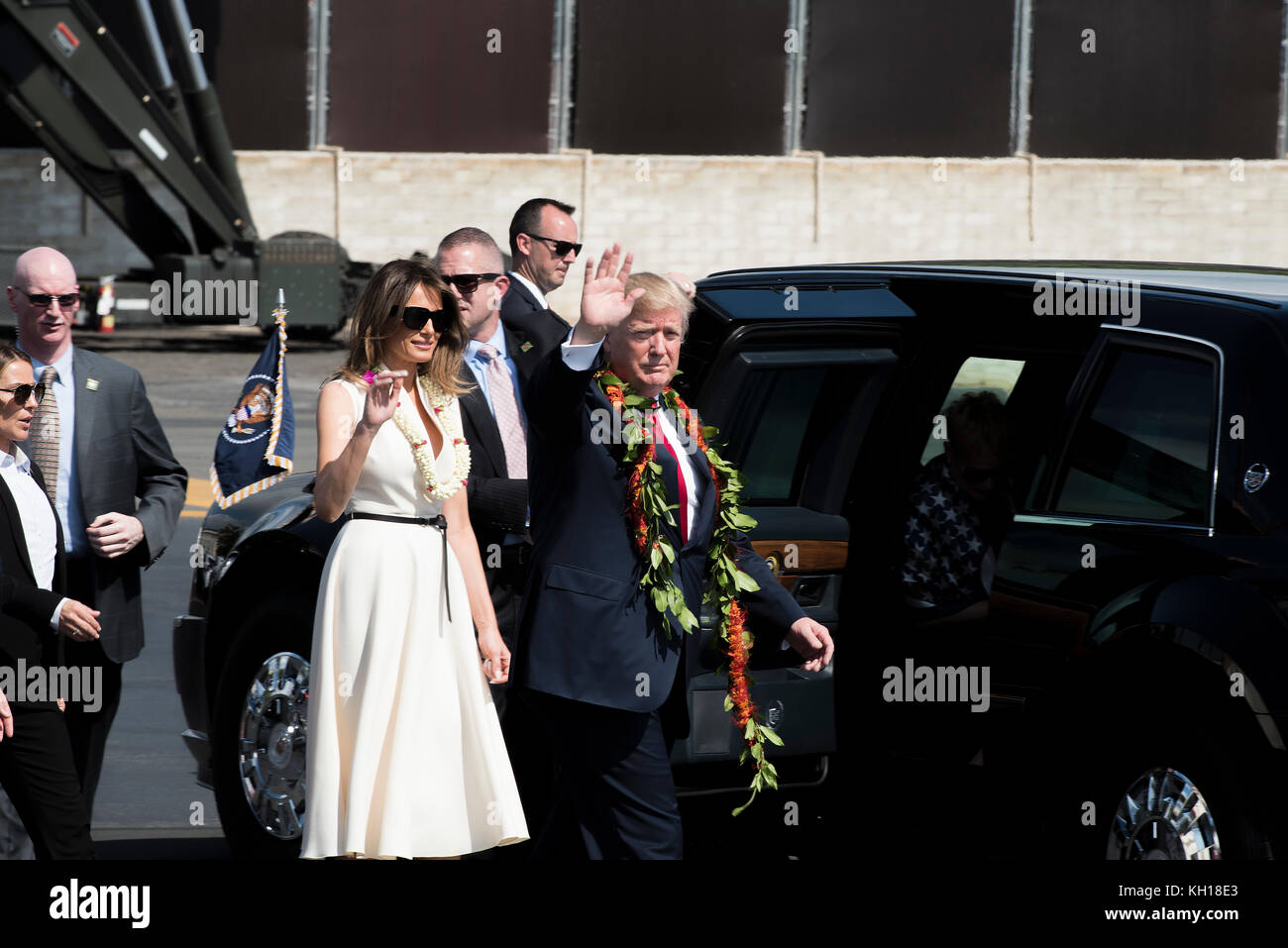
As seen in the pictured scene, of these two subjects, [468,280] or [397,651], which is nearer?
[397,651]

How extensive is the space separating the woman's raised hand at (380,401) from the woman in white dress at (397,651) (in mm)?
209

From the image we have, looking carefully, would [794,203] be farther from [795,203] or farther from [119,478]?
[119,478]

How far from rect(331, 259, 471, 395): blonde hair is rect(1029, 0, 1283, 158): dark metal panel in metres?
35.2

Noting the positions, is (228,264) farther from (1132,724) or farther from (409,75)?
(1132,724)

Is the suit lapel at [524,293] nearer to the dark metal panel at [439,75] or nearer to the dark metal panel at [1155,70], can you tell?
the dark metal panel at [439,75]

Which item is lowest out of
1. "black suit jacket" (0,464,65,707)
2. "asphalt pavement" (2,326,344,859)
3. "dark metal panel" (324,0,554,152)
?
"asphalt pavement" (2,326,344,859)

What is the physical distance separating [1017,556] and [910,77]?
115 ft

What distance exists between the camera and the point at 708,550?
4.87 m

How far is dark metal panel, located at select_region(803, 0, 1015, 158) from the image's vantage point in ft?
126

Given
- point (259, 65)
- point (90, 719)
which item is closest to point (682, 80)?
point (259, 65)

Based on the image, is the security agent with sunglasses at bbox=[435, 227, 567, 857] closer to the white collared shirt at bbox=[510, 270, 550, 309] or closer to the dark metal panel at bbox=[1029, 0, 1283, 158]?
the white collared shirt at bbox=[510, 270, 550, 309]

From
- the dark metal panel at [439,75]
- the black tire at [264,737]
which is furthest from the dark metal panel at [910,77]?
the black tire at [264,737]

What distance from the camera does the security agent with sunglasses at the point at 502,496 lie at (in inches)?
225

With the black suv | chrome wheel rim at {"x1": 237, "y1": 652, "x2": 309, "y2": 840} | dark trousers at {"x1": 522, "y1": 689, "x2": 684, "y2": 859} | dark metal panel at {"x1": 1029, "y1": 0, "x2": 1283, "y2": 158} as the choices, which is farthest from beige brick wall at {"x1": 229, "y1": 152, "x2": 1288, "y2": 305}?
dark trousers at {"x1": 522, "y1": 689, "x2": 684, "y2": 859}
